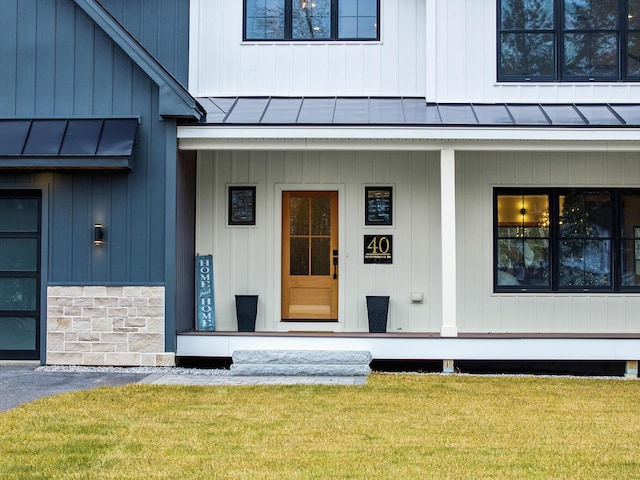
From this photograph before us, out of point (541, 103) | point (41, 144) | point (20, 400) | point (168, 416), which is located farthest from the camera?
point (541, 103)

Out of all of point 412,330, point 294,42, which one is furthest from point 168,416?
point 294,42

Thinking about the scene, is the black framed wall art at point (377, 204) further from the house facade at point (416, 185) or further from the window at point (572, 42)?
the window at point (572, 42)

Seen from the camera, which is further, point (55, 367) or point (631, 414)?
point (55, 367)

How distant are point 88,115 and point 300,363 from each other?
4029 millimetres

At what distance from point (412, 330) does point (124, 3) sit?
6.16 m

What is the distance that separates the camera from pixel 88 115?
408 inches

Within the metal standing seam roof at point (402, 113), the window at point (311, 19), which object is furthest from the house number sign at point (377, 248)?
the window at point (311, 19)

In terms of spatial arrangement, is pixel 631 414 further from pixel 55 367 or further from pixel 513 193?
pixel 55 367

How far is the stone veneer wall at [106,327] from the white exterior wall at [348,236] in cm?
167

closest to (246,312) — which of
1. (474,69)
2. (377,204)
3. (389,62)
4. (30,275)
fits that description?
(377,204)

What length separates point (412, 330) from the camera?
11.7m

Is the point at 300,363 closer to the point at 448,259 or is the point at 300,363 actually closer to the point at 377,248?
the point at 448,259

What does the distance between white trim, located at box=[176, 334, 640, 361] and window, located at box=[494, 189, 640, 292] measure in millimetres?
1536

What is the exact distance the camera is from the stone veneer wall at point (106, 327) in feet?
33.4
